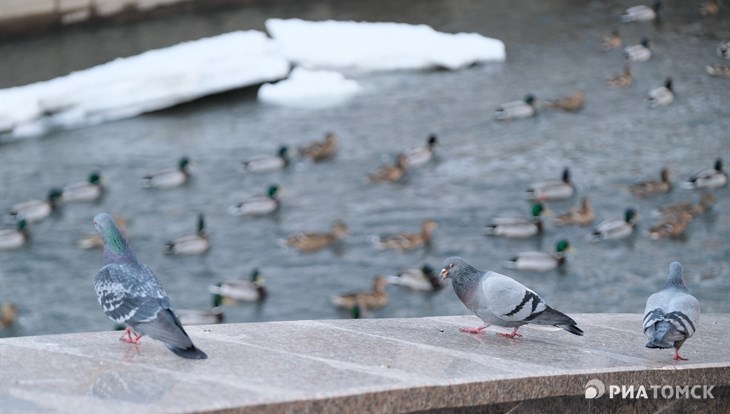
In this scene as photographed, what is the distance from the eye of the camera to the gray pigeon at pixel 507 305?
617cm

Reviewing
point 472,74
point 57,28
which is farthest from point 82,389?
point 57,28

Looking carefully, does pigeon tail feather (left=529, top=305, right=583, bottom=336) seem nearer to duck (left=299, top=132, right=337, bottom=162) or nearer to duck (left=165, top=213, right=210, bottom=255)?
duck (left=165, top=213, right=210, bottom=255)

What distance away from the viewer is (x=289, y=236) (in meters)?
15.7

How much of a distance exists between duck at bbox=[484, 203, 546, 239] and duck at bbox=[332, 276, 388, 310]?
1.92 m

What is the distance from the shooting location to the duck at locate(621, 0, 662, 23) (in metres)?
23.7

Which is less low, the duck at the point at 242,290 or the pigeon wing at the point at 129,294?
the pigeon wing at the point at 129,294

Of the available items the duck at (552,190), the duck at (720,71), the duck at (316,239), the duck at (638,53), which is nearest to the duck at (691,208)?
the duck at (552,190)

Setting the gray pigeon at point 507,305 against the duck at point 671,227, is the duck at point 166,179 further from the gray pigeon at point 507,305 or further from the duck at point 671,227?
the gray pigeon at point 507,305

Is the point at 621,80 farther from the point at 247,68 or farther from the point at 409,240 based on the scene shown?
the point at 409,240

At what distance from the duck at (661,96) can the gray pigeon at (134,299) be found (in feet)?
47.5

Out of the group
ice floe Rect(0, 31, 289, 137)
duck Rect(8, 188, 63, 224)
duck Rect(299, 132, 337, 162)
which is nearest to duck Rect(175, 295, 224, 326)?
duck Rect(8, 188, 63, 224)

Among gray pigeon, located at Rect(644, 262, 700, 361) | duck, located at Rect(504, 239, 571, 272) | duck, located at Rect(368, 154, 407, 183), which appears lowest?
duck, located at Rect(504, 239, 571, 272)

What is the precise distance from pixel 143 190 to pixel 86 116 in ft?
9.88

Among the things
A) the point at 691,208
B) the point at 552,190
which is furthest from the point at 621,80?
the point at 691,208
